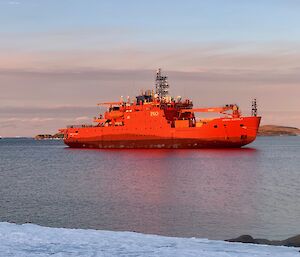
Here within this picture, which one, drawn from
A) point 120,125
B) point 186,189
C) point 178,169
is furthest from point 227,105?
point 186,189

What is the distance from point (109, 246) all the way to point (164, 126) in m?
70.2

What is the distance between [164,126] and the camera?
267ft

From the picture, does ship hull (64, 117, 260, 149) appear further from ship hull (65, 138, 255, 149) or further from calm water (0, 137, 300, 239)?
calm water (0, 137, 300, 239)

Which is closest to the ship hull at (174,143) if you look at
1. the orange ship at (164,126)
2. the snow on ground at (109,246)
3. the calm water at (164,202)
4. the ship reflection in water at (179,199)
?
the orange ship at (164,126)

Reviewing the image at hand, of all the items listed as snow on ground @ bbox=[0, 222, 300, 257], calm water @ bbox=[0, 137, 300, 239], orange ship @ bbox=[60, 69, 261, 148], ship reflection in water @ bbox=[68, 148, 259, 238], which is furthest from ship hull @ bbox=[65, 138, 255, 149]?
snow on ground @ bbox=[0, 222, 300, 257]

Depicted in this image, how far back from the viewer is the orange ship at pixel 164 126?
7794cm

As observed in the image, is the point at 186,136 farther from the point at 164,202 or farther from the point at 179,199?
the point at 164,202

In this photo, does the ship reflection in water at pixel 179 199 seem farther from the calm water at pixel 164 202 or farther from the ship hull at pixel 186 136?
the ship hull at pixel 186 136

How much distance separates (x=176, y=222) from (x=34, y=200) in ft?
33.2

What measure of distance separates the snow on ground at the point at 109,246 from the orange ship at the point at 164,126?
213 feet

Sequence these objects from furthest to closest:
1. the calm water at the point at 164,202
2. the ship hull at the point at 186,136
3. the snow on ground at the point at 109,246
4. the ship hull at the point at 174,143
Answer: the ship hull at the point at 174,143
the ship hull at the point at 186,136
the calm water at the point at 164,202
the snow on ground at the point at 109,246

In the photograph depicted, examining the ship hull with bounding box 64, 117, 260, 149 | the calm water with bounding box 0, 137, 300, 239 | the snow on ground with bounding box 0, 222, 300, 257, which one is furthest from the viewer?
the ship hull with bounding box 64, 117, 260, 149

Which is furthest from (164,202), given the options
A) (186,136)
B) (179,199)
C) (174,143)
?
(174,143)

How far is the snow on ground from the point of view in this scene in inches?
420
